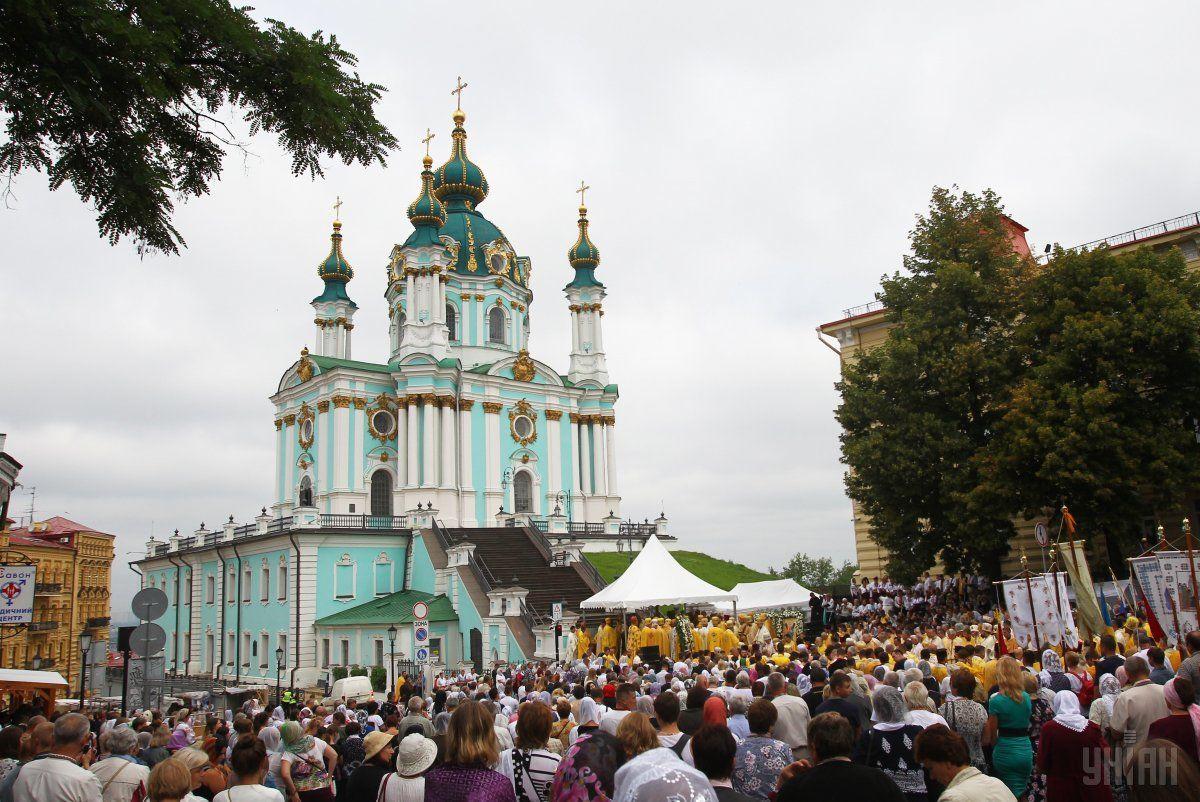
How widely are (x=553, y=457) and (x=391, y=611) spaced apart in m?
15.8

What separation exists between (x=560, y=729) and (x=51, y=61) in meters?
7.16

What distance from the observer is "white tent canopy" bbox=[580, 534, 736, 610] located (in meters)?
23.2

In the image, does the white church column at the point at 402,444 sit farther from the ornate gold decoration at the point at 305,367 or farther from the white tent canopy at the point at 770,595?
the white tent canopy at the point at 770,595

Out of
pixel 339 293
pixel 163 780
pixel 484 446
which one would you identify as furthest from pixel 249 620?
pixel 163 780

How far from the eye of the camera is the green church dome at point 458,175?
175ft

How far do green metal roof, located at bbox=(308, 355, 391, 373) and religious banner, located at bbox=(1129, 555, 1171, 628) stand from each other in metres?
35.6

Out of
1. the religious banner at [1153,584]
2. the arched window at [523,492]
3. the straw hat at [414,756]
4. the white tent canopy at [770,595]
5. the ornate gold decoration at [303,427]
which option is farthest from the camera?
the arched window at [523,492]

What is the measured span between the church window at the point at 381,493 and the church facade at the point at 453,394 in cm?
6

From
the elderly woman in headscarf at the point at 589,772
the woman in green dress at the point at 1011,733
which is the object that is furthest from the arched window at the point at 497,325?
the elderly woman in headscarf at the point at 589,772

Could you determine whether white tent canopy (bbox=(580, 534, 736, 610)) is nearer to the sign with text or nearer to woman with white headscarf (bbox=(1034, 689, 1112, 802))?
the sign with text

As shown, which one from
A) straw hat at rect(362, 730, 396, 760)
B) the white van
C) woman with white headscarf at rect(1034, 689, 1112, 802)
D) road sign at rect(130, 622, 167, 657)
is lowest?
the white van

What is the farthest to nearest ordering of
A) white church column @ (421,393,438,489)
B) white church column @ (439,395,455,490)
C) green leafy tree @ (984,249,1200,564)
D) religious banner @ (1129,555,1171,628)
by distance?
white church column @ (439,395,455,490)
white church column @ (421,393,438,489)
green leafy tree @ (984,249,1200,564)
religious banner @ (1129,555,1171,628)

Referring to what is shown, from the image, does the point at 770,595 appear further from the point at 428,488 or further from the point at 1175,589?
the point at 428,488

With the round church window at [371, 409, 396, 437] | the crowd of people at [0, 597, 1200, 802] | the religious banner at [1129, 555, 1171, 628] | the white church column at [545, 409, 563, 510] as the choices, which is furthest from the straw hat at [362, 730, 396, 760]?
the white church column at [545, 409, 563, 510]
